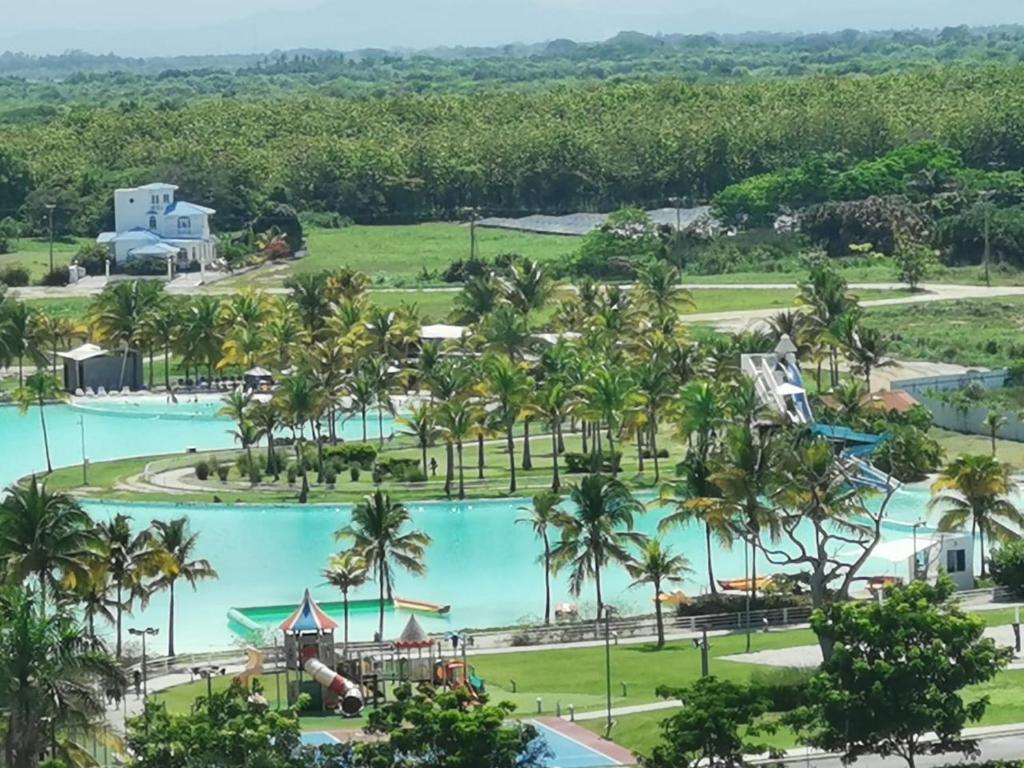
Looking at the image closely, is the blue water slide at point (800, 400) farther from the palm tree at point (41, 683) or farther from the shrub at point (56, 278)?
the shrub at point (56, 278)

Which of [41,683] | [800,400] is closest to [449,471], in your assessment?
[800,400]

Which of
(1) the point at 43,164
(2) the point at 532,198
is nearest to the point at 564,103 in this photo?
(2) the point at 532,198

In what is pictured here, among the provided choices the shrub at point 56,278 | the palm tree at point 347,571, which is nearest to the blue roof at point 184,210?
the shrub at point 56,278

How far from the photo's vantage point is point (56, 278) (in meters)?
121

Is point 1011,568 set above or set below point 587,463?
above

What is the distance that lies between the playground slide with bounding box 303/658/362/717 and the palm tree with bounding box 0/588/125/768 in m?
9.58

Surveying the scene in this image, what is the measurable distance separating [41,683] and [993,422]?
130 feet

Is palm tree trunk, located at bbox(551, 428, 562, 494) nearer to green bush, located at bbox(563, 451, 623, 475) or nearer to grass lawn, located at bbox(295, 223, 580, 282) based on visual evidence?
green bush, located at bbox(563, 451, 623, 475)

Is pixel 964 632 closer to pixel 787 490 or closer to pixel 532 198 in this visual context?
pixel 787 490

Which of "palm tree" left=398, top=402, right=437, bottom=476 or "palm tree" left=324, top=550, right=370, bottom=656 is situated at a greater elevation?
"palm tree" left=324, top=550, right=370, bottom=656

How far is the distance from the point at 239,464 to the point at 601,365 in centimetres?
1055

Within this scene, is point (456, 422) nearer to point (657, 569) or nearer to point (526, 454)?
point (526, 454)

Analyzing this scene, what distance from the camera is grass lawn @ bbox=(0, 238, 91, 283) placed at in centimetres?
12500

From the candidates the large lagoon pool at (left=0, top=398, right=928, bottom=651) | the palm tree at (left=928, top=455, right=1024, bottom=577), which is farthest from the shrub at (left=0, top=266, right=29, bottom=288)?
the palm tree at (left=928, top=455, right=1024, bottom=577)
